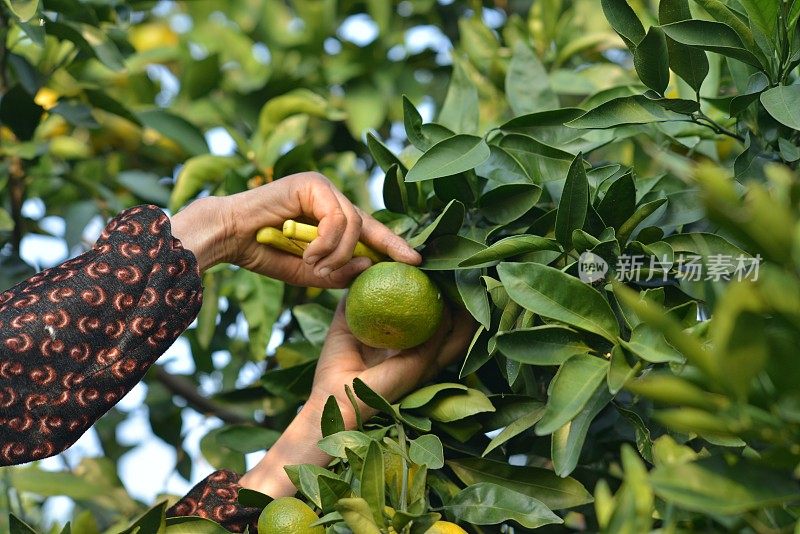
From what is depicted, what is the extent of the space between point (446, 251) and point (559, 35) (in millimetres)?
855

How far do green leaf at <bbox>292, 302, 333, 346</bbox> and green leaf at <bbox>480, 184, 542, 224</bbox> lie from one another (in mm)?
333

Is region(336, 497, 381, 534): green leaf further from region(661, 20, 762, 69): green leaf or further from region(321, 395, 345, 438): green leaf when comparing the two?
region(661, 20, 762, 69): green leaf

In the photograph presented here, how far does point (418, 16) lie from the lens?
2262 mm

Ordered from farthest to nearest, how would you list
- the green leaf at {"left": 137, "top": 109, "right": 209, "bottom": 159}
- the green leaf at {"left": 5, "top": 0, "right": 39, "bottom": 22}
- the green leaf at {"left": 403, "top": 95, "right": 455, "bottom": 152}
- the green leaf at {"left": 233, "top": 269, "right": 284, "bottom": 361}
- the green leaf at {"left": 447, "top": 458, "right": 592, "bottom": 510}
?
the green leaf at {"left": 137, "top": 109, "right": 209, "bottom": 159}
the green leaf at {"left": 233, "top": 269, "right": 284, "bottom": 361}
the green leaf at {"left": 5, "top": 0, "right": 39, "bottom": 22}
the green leaf at {"left": 403, "top": 95, "right": 455, "bottom": 152}
the green leaf at {"left": 447, "top": 458, "right": 592, "bottom": 510}

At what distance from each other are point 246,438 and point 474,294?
471 millimetres

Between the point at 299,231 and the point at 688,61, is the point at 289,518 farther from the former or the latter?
the point at 688,61

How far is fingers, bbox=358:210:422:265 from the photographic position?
3.87ft

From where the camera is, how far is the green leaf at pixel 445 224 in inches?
45.2

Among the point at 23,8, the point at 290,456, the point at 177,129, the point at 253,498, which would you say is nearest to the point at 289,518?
the point at 253,498

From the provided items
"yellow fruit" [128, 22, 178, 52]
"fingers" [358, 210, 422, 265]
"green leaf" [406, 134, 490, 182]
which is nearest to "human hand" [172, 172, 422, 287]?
"fingers" [358, 210, 422, 265]

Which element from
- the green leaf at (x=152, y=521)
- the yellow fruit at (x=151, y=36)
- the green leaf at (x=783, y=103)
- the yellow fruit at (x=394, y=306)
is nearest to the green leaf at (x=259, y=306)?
the yellow fruit at (x=394, y=306)

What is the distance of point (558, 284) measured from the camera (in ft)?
3.14

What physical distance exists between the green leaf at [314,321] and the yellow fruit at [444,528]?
0.45 meters

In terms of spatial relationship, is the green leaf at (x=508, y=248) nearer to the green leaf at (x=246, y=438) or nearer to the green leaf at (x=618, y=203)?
the green leaf at (x=618, y=203)
